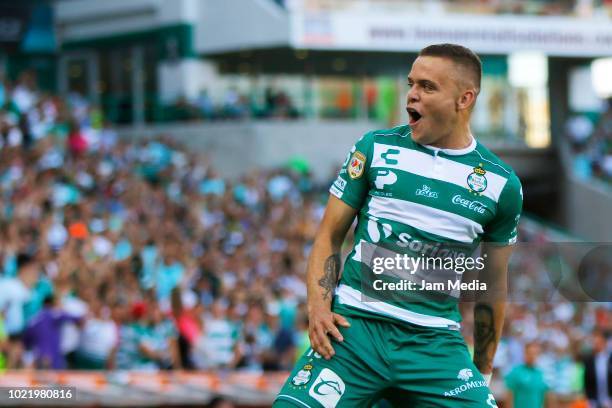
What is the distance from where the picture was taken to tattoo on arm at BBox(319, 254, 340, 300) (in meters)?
5.58

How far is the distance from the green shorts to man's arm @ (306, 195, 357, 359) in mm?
60

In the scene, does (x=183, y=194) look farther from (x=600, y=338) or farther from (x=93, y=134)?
(x=600, y=338)

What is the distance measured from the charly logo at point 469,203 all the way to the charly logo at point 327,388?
0.96 m

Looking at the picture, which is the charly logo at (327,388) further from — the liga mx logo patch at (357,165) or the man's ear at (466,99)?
the man's ear at (466,99)

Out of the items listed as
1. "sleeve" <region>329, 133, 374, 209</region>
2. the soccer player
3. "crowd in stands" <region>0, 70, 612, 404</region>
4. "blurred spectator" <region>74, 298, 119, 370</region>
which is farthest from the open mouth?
"blurred spectator" <region>74, 298, 119, 370</region>

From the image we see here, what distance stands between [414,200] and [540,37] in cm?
2993

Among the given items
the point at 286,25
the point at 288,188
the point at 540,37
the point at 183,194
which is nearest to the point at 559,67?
the point at 540,37

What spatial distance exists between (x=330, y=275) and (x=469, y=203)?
2.36 feet

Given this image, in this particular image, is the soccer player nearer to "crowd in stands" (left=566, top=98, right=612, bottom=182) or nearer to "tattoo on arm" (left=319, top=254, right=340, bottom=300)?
"tattoo on arm" (left=319, top=254, right=340, bottom=300)

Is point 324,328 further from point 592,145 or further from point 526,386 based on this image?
point 592,145

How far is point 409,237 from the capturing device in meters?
5.53

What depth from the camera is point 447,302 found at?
561cm

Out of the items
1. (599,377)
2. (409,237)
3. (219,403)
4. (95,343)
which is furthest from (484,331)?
(599,377)

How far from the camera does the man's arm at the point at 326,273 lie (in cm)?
550
